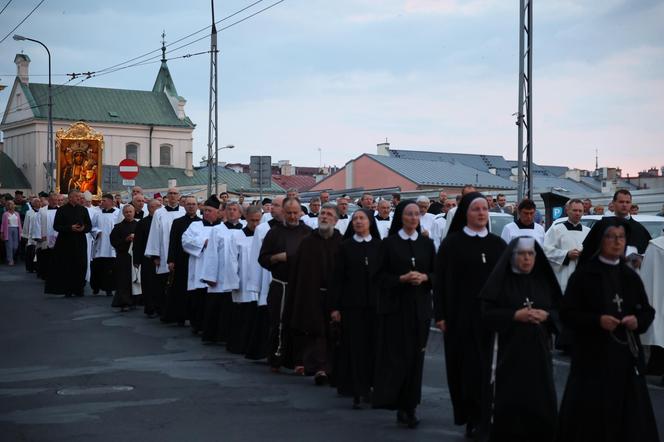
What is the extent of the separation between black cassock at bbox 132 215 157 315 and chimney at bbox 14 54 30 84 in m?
83.5

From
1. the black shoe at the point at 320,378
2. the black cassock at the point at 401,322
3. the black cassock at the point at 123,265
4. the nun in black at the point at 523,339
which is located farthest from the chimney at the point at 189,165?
the nun in black at the point at 523,339

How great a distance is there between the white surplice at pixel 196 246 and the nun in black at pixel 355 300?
5.79 m

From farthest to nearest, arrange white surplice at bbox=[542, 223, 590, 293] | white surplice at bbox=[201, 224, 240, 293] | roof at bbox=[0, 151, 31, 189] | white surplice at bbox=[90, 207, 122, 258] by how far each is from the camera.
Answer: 1. roof at bbox=[0, 151, 31, 189]
2. white surplice at bbox=[90, 207, 122, 258]
3. white surplice at bbox=[201, 224, 240, 293]
4. white surplice at bbox=[542, 223, 590, 293]

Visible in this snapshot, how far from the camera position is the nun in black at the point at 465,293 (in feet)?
29.0

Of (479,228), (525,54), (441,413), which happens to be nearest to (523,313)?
(479,228)

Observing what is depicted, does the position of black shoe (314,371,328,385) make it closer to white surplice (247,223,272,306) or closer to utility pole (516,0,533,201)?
white surplice (247,223,272,306)

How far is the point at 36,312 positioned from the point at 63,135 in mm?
35112

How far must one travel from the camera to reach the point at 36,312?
788 inches

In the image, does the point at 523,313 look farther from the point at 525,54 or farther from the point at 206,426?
the point at 525,54

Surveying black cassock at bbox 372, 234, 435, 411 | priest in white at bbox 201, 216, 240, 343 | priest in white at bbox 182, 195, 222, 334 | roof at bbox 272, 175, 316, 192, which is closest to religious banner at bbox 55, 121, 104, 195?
priest in white at bbox 182, 195, 222, 334

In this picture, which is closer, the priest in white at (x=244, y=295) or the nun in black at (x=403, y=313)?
the nun in black at (x=403, y=313)

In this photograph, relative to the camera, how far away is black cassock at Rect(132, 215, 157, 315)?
1917 centimetres

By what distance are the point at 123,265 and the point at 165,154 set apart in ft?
277

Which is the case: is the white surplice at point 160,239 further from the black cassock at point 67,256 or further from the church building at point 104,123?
the church building at point 104,123
